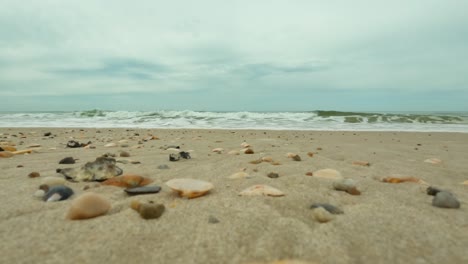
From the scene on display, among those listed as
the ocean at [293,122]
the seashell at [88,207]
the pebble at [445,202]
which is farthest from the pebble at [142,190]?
the ocean at [293,122]

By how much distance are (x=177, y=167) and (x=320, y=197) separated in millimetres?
1574

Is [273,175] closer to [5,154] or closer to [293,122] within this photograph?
[5,154]

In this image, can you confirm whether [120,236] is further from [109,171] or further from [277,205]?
[109,171]

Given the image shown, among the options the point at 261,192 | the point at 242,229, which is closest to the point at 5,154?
the point at 261,192

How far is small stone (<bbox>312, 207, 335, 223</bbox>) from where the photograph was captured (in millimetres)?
1429

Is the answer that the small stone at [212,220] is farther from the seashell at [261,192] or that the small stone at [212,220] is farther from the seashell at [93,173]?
the seashell at [93,173]

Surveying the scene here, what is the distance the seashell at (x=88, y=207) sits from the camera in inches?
56.4

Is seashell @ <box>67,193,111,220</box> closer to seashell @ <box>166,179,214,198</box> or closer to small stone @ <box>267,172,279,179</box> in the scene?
seashell @ <box>166,179,214,198</box>

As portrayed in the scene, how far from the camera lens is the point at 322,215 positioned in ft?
4.71

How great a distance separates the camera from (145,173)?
Answer: 2.70 m

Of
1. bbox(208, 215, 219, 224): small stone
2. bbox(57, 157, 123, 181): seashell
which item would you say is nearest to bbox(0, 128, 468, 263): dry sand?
bbox(208, 215, 219, 224): small stone

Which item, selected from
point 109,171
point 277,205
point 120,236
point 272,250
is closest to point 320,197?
point 277,205

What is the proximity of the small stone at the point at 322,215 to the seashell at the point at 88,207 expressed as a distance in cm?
96

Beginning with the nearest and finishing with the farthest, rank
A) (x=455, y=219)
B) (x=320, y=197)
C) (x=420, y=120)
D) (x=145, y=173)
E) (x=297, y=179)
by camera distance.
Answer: (x=455, y=219)
(x=320, y=197)
(x=297, y=179)
(x=145, y=173)
(x=420, y=120)
